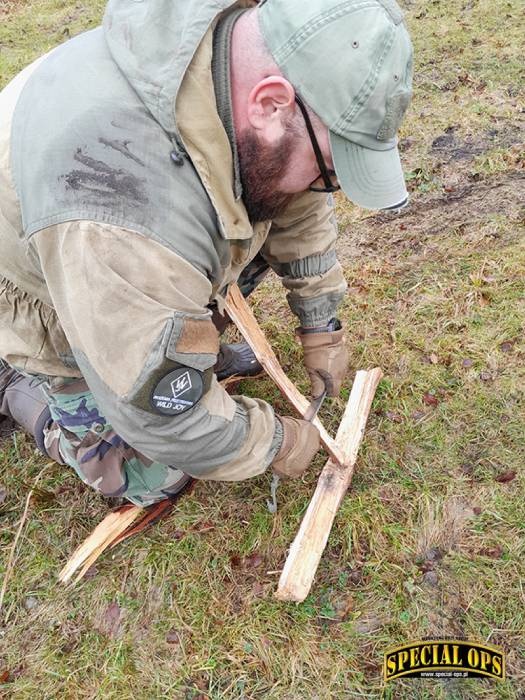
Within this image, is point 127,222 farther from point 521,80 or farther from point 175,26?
point 521,80

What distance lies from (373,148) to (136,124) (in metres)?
0.72

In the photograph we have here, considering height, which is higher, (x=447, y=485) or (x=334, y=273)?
(x=334, y=273)

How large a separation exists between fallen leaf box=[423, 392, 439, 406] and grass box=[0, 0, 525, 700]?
0.03 meters

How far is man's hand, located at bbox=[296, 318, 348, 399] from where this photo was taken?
9.64ft

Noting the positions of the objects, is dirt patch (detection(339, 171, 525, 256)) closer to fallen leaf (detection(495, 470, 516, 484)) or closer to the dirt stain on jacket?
fallen leaf (detection(495, 470, 516, 484))

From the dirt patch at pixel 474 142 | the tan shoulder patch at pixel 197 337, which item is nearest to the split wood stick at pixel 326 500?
the tan shoulder patch at pixel 197 337

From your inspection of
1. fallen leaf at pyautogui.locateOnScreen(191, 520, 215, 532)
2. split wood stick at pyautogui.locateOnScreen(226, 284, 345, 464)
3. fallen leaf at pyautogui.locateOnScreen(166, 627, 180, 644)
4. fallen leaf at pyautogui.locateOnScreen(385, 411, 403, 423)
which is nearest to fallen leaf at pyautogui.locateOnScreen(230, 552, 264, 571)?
fallen leaf at pyautogui.locateOnScreen(191, 520, 215, 532)

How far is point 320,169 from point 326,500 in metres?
1.56

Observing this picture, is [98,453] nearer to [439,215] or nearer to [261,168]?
[261,168]

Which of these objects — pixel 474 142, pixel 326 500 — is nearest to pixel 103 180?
pixel 326 500

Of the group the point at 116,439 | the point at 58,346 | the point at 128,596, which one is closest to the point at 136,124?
the point at 58,346

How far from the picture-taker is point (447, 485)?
8.96ft

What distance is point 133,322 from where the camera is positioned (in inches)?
63.5

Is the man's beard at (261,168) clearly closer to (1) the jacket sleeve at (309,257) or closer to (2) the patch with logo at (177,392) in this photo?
(2) the patch with logo at (177,392)
